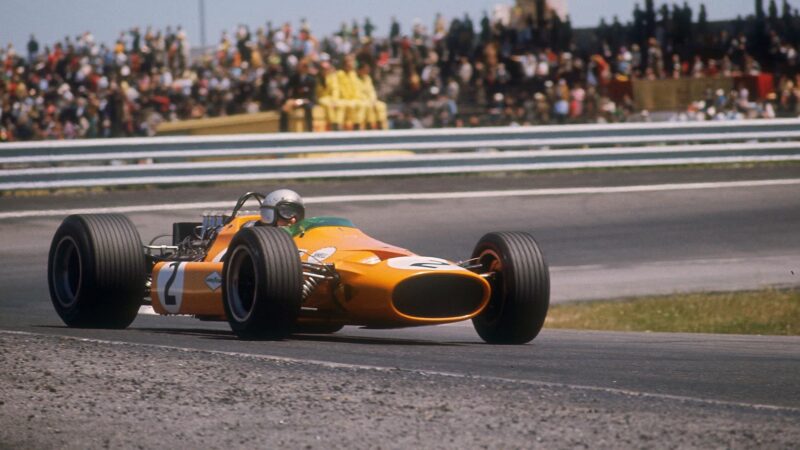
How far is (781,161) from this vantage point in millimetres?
20594

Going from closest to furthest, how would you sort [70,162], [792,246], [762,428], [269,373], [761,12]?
[762,428], [269,373], [792,246], [70,162], [761,12]

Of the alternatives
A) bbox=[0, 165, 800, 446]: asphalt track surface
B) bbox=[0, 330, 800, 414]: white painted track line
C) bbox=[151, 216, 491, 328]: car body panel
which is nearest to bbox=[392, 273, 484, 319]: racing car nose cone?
bbox=[151, 216, 491, 328]: car body panel

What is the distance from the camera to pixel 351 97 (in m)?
20.8

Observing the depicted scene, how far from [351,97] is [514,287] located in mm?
13528

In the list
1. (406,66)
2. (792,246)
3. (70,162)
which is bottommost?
(792,246)

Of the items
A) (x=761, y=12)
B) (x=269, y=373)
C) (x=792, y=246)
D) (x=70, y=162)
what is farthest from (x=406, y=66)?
(x=269, y=373)

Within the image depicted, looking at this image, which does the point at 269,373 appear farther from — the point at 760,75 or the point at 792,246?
the point at 760,75

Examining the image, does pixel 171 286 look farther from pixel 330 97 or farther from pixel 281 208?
pixel 330 97

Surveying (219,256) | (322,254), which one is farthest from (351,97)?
(322,254)

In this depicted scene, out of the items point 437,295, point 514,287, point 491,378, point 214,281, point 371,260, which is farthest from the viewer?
point 214,281

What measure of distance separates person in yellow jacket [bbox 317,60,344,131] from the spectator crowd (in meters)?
0.02

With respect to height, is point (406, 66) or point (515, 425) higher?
point (406, 66)

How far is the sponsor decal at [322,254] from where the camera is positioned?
767 centimetres

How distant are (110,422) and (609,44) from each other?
25424mm
